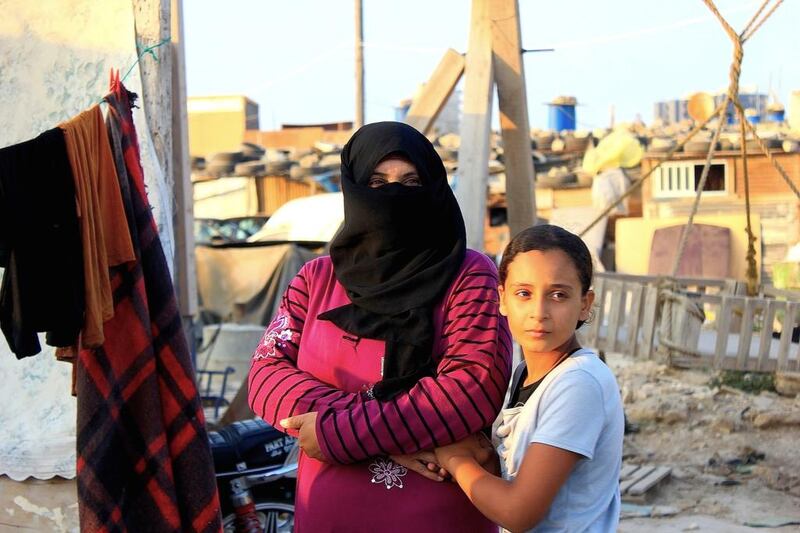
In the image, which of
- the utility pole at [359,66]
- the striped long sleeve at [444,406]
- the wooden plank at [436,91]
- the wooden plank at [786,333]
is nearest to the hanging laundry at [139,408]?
the striped long sleeve at [444,406]

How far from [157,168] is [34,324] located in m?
1.07

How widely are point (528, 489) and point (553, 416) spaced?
14 centimetres

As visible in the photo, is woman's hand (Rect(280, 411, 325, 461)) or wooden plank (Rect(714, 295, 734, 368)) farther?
wooden plank (Rect(714, 295, 734, 368))

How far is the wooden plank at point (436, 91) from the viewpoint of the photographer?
4379mm

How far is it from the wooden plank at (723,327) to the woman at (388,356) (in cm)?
428

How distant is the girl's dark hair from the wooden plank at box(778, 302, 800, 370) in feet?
13.8

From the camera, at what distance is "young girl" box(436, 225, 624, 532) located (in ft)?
5.40

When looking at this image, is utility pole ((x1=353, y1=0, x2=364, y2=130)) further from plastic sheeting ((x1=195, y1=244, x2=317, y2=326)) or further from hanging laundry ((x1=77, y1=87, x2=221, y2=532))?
hanging laundry ((x1=77, y1=87, x2=221, y2=532))

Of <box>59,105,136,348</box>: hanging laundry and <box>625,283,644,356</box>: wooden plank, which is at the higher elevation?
<box>59,105,136,348</box>: hanging laundry

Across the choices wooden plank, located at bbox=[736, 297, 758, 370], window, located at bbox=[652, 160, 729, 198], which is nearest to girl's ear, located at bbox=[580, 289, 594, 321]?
wooden plank, located at bbox=[736, 297, 758, 370]

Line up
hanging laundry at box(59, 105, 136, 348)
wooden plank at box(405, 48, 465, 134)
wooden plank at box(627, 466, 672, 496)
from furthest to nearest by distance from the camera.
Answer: wooden plank at box(627, 466, 672, 496), wooden plank at box(405, 48, 465, 134), hanging laundry at box(59, 105, 136, 348)

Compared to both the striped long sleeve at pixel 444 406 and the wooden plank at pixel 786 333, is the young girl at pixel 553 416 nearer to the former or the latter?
the striped long sleeve at pixel 444 406

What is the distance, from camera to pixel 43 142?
2309 mm

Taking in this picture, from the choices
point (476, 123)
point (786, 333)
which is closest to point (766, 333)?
point (786, 333)
